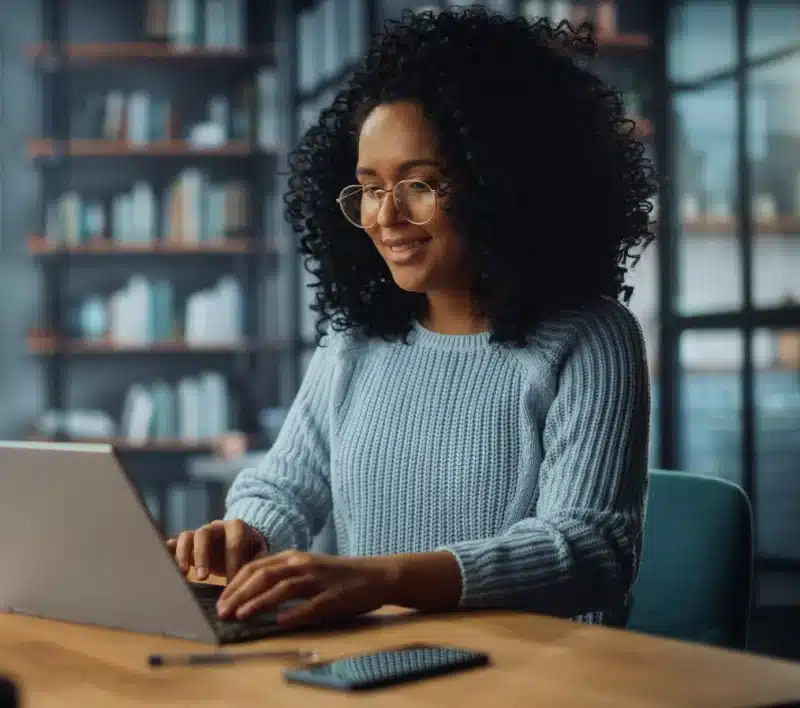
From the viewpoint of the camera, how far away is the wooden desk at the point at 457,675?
86cm

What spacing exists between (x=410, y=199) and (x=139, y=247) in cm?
395

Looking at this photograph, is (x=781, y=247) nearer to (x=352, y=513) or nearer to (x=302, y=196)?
(x=302, y=196)

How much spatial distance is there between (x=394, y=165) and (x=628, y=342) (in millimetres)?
349

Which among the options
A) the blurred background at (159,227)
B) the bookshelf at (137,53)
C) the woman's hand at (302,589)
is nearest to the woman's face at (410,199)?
the woman's hand at (302,589)

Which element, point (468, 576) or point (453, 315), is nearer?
point (468, 576)

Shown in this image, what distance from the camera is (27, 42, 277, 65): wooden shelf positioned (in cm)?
538

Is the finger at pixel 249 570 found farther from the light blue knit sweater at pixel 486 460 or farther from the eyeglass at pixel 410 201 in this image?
the eyeglass at pixel 410 201

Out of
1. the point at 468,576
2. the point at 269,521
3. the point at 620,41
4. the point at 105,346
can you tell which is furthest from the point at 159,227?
the point at 468,576

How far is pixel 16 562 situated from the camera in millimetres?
1173

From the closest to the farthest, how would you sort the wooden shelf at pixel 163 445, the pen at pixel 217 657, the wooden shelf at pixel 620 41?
the pen at pixel 217 657 → the wooden shelf at pixel 620 41 → the wooden shelf at pixel 163 445

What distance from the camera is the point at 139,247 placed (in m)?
5.25

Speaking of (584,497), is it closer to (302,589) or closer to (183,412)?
(302,589)

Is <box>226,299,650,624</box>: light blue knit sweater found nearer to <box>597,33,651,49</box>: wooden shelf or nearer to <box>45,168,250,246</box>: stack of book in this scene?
<box>597,33,651,49</box>: wooden shelf

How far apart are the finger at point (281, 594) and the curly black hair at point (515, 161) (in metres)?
0.52
